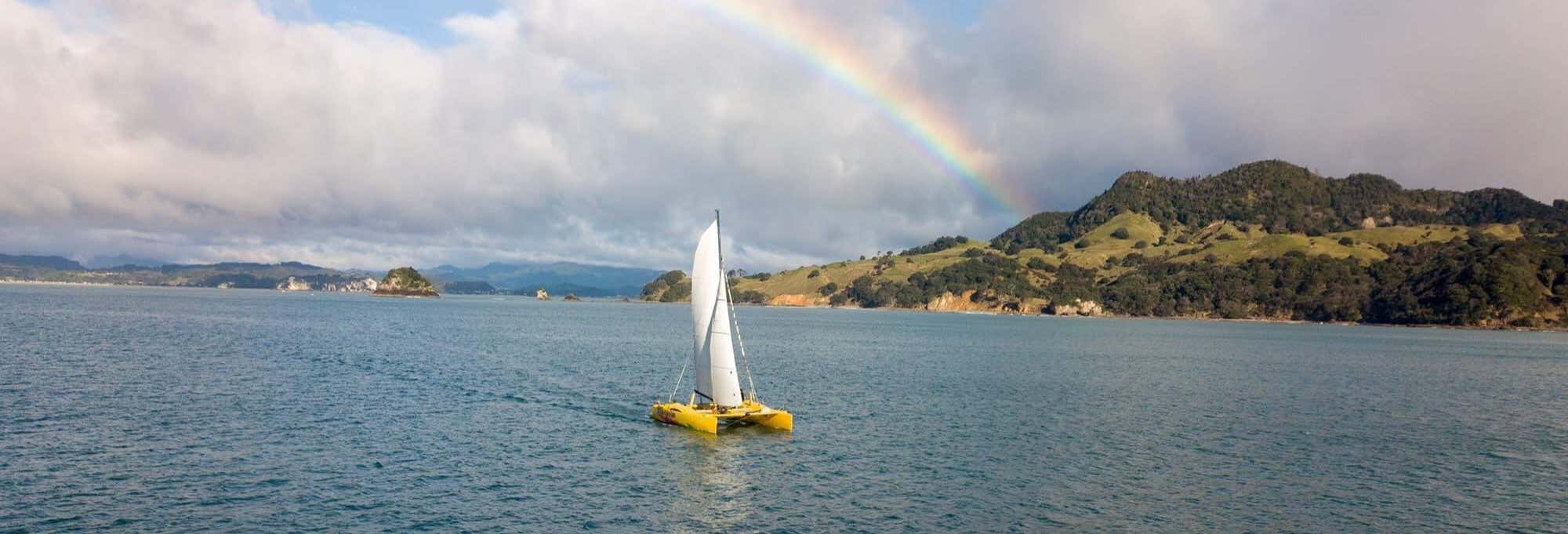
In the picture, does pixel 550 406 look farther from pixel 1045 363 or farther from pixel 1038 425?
pixel 1045 363

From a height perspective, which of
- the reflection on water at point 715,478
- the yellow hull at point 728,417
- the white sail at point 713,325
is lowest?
the reflection on water at point 715,478

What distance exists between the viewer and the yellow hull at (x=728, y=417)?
206ft

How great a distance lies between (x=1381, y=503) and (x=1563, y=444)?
30760mm

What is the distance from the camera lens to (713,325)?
63125 millimetres

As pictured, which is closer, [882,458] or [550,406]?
[882,458]

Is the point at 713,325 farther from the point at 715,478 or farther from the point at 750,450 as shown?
the point at 715,478

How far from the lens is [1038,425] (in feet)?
227

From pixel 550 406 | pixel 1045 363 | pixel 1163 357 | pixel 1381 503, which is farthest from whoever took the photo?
pixel 1163 357

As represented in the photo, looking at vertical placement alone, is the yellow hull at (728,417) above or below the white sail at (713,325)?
below

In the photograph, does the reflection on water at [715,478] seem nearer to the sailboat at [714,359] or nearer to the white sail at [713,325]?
the sailboat at [714,359]

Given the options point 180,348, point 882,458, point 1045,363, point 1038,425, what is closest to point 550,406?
point 882,458

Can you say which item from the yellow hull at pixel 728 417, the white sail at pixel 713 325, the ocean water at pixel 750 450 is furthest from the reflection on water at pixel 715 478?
the white sail at pixel 713 325

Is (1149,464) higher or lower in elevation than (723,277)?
lower

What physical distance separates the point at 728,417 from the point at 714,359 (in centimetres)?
398
